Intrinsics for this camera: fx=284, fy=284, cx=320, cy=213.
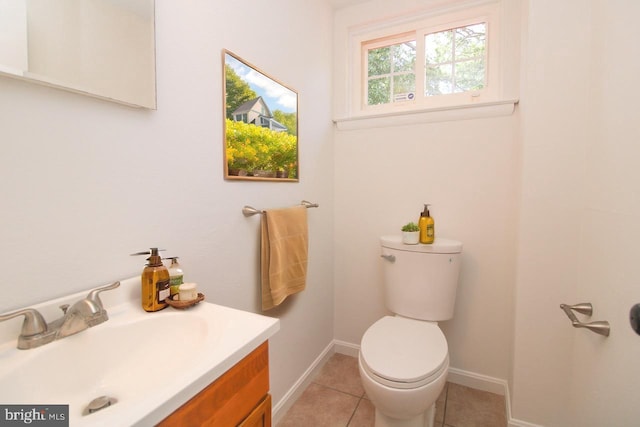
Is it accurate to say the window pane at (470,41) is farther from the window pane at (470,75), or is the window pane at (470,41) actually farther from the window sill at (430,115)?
the window sill at (430,115)

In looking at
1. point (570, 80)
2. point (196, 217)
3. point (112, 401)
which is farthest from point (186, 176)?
point (570, 80)

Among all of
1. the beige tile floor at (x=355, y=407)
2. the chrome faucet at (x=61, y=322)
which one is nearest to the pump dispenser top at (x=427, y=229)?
the beige tile floor at (x=355, y=407)

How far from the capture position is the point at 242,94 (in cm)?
117

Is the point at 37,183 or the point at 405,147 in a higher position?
the point at 405,147

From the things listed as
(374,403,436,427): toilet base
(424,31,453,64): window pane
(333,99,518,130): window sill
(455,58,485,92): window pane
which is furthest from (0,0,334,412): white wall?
(455,58,485,92): window pane

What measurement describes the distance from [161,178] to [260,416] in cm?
72

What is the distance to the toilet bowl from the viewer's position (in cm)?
105

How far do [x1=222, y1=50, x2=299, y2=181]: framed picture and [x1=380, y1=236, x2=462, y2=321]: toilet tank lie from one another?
769mm

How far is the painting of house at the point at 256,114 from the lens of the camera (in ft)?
3.83

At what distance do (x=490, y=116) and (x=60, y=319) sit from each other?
6.38ft

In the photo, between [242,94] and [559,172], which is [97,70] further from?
[559,172]

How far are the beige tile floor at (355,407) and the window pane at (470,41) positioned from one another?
201 cm

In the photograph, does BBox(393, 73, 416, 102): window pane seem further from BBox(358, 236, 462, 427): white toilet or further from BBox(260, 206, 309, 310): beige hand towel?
BBox(260, 206, 309, 310): beige hand towel

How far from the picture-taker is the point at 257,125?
1.25 metres
